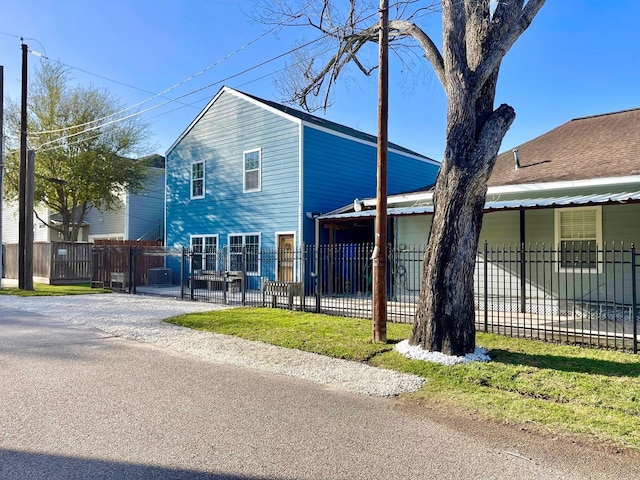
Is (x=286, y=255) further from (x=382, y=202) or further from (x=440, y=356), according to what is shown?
(x=440, y=356)

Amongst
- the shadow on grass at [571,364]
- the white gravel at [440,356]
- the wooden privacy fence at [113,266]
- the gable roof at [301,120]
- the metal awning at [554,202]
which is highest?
the gable roof at [301,120]

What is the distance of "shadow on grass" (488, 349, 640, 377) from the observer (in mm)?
6016

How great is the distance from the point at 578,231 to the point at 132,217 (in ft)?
73.6

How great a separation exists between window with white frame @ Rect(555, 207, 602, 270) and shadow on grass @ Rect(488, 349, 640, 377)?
5.14m

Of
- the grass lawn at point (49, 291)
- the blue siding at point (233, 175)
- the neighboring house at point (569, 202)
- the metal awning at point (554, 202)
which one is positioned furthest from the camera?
the blue siding at point (233, 175)

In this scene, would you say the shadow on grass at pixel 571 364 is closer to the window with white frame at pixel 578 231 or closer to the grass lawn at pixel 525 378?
the grass lawn at pixel 525 378

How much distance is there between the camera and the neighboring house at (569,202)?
409 inches

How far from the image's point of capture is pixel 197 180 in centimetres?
1969

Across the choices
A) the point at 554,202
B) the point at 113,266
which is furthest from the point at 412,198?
the point at 113,266

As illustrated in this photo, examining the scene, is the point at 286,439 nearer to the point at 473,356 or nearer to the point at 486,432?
the point at 486,432

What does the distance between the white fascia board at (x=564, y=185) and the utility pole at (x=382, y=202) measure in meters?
5.25

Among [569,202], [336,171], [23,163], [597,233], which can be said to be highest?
[23,163]

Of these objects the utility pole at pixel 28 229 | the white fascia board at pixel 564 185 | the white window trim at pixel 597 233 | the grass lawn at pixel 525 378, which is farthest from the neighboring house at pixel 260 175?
the grass lawn at pixel 525 378

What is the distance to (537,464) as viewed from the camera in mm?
3670
